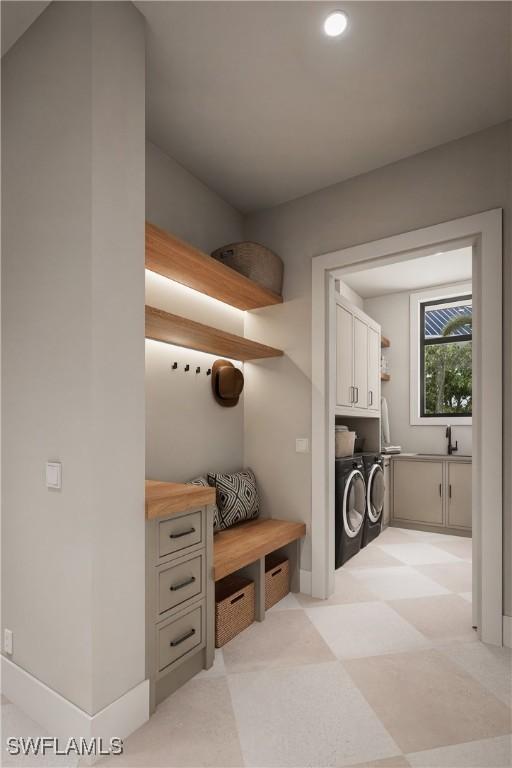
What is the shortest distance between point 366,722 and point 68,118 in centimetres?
263

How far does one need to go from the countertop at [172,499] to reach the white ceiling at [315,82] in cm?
198

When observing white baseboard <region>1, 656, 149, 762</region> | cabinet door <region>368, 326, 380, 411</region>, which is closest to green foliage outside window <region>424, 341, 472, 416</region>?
cabinet door <region>368, 326, 380, 411</region>

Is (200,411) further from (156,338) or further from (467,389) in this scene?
(467,389)

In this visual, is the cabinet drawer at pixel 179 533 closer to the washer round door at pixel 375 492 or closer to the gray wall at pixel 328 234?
the gray wall at pixel 328 234

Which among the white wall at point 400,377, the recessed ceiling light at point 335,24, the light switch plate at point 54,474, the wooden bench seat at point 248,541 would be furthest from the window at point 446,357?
the light switch plate at point 54,474

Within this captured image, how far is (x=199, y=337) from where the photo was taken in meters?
2.51

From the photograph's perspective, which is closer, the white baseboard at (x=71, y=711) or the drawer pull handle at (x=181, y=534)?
the white baseboard at (x=71, y=711)

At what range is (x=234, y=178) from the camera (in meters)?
2.94

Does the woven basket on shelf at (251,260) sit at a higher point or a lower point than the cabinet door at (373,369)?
higher

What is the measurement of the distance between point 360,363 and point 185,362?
6.63 ft

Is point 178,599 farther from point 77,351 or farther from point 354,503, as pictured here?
point 354,503

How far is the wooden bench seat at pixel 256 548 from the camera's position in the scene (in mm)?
2285

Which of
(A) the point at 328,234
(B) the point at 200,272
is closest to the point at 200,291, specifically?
(B) the point at 200,272

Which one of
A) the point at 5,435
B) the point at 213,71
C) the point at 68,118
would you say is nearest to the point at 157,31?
the point at 213,71
